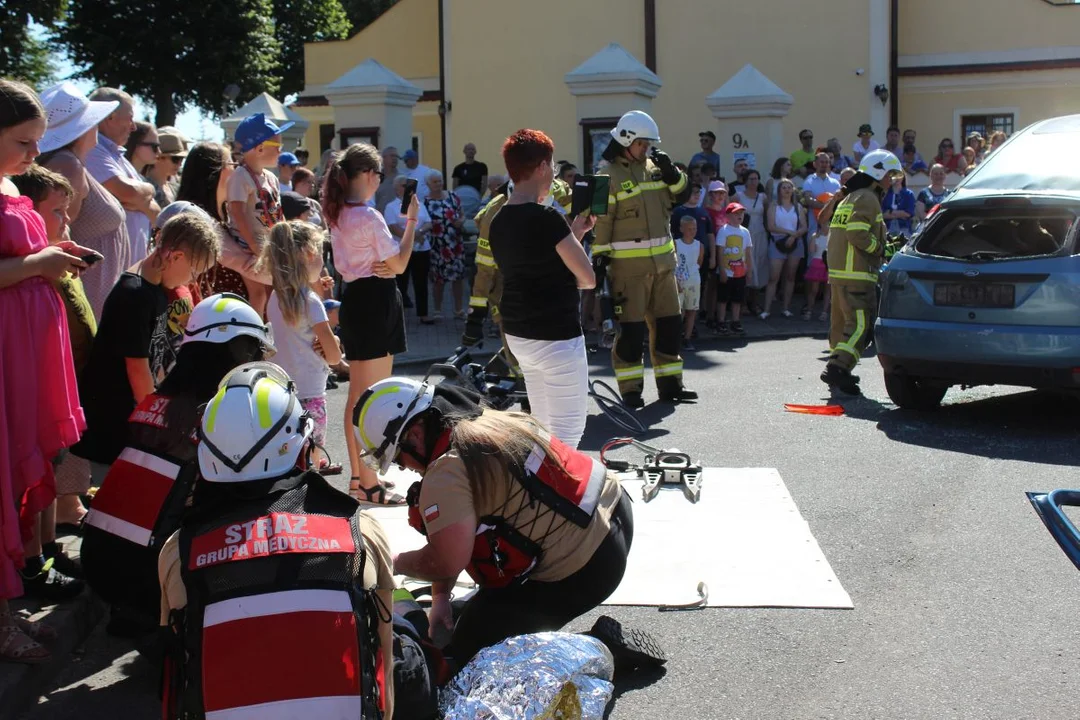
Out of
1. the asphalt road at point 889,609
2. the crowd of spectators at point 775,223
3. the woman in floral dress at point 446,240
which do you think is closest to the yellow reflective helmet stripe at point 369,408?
the asphalt road at point 889,609

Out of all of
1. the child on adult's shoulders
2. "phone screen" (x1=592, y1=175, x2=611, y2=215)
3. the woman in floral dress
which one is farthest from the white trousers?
the woman in floral dress

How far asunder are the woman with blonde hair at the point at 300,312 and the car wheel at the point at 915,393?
448cm

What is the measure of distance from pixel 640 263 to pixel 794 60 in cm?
1713

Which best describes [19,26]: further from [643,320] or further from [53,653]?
[53,653]

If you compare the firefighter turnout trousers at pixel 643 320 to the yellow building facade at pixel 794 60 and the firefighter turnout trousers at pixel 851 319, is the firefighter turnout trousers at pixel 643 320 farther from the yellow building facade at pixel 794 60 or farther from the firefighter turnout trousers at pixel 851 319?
the yellow building facade at pixel 794 60

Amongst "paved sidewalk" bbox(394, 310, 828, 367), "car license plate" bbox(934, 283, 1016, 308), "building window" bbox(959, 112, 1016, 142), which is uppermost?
"building window" bbox(959, 112, 1016, 142)

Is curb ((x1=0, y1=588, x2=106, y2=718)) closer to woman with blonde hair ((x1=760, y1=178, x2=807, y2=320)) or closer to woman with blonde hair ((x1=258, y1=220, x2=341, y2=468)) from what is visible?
woman with blonde hair ((x1=258, y1=220, x2=341, y2=468))

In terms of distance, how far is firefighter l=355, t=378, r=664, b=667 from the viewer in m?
4.05

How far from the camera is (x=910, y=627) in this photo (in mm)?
5078

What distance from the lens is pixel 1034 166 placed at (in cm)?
905

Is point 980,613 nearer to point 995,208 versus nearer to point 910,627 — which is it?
point 910,627

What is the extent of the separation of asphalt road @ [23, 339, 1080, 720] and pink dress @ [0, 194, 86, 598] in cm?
63

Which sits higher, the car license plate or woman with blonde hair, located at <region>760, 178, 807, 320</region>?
woman with blonde hair, located at <region>760, 178, 807, 320</region>

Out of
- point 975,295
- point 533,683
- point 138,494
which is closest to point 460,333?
point 975,295
